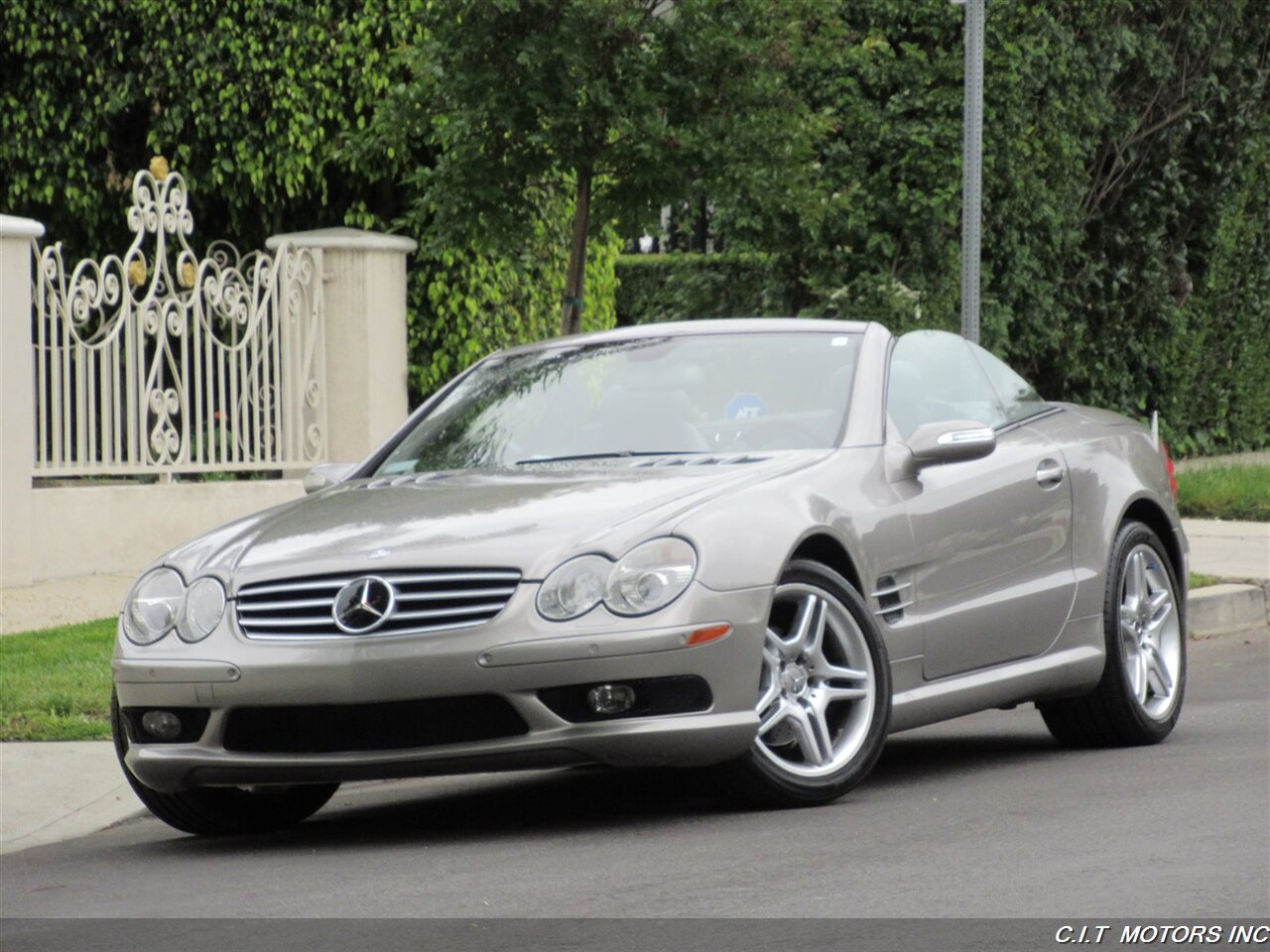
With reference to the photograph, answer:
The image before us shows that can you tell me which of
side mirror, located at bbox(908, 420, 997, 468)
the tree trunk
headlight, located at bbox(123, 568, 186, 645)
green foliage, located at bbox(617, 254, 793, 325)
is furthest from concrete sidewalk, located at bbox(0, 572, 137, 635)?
green foliage, located at bbox(617, 254, 793, 325)

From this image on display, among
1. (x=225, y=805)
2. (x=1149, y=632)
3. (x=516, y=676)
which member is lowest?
(x=225, y=805)

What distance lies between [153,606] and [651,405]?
1.69m

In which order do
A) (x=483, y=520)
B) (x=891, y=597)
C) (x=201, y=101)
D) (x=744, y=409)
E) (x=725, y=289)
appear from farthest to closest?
(x=725, y=289), (x=201, y=101), (x=744, y=409), (x=891, y=597), (x=483, y=520)

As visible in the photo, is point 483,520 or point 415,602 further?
point 483,520

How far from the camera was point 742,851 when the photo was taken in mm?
5875

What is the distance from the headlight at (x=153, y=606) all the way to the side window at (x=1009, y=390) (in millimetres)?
2913

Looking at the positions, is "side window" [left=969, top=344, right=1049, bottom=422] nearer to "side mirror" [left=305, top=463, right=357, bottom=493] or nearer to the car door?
the car door

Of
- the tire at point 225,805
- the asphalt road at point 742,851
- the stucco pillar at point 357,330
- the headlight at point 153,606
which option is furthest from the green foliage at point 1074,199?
the headlight at point 153,606

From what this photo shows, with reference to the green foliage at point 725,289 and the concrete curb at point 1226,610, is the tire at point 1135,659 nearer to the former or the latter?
the concrete curb at point 1226,610

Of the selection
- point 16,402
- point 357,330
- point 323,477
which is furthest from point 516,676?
point 357,330

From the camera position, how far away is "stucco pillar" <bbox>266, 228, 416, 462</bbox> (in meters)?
15.0

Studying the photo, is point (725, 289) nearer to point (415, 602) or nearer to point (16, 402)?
point (16, 402)

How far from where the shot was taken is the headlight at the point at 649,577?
613 cm
